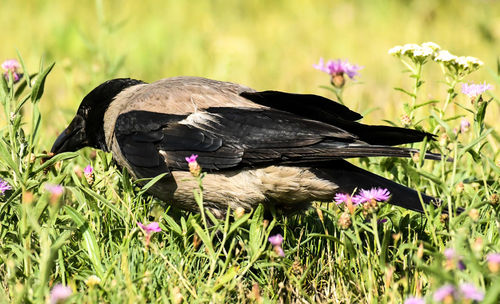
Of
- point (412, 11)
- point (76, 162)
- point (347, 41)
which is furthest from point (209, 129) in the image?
point (412, 11)

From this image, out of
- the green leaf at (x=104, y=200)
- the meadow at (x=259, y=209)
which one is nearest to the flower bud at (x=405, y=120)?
the meadow at (x=259, y=209)

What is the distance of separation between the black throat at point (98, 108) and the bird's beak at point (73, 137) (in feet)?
0.11

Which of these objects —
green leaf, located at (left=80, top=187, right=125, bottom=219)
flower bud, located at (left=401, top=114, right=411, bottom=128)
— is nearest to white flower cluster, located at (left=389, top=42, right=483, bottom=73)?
flower bud, located at (left=401, top=114, right=411, bottom=128)

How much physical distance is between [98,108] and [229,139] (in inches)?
41.2

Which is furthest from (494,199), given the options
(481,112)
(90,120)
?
(90,120)

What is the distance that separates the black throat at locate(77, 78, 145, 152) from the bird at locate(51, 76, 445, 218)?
35cm

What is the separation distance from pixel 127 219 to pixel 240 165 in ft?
2.67

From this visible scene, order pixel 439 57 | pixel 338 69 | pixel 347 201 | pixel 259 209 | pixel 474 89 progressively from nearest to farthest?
1. pixel 347 201
2. pixel 259 209
3. pixel 474 89
4. pixel 439 57
5. pixel 338 69

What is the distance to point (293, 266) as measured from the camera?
3.28 metres

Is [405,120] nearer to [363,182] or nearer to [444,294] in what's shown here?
[363,182]

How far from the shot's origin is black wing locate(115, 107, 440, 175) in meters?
3.66

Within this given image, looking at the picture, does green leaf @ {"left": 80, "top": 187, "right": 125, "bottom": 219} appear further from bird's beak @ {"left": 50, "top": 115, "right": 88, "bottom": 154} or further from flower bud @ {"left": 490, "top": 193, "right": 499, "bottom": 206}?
flower bud @ {"left": 490, "top": 193, "right": 499, "bottom": 206}

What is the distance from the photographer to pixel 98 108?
4422 mm

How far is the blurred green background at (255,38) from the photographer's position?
7.18m
